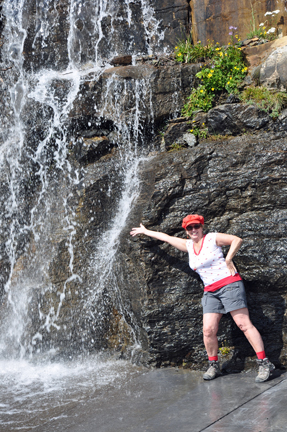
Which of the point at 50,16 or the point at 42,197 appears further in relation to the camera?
the point at 50,16

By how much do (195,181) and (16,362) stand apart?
353cm

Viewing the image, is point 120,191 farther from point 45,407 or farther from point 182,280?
point 45,407

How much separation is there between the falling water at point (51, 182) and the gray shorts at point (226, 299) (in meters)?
1.42

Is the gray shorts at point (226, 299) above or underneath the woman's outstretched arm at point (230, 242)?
underneath

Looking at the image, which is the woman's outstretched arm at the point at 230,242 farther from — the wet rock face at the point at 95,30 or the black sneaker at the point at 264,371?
the wet rock face at the point at 95,30

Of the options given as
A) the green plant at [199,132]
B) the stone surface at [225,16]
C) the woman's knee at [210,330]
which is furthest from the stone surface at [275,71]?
the woman's knee at [210,330]

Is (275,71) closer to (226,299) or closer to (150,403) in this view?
(226,299)

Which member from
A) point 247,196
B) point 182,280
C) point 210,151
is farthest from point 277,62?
point 182,280

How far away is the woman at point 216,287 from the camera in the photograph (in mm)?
4359

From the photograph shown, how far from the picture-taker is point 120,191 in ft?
22.5

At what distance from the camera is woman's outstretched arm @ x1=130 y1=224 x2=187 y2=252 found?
4.73 m

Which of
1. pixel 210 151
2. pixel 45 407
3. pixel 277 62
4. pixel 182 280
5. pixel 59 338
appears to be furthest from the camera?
pixel 277 62

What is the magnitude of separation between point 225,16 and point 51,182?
15.4ft

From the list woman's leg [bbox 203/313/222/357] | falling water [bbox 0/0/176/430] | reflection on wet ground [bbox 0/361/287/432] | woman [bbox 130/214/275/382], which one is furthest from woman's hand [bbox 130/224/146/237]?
reflection on wet ground [bbox 0/361/287/432]
